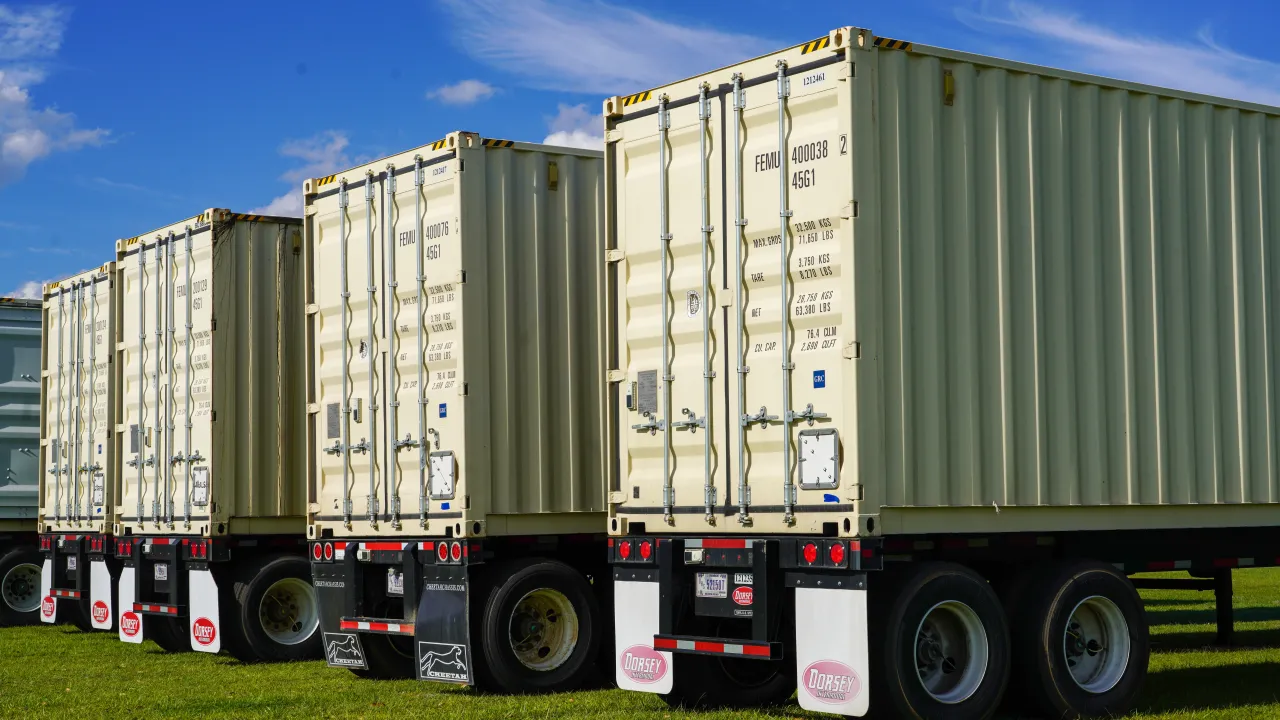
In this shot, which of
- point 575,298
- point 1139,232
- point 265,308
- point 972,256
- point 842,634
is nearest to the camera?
point 842,634

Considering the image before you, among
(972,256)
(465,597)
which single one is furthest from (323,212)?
(972,256)

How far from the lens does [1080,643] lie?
10.8m

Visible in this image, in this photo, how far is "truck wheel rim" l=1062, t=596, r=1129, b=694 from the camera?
1073cm

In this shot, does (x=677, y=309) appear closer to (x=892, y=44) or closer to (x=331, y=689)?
(x=892, y=44)

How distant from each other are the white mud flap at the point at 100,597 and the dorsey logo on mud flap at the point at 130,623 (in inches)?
23.4

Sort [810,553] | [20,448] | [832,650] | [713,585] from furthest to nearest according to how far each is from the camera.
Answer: [20,448] < [713,585] < [810,553] < [832,650]

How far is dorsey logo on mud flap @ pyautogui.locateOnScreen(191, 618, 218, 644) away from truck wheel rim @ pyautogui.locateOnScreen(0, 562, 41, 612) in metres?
6.39

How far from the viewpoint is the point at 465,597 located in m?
12.6

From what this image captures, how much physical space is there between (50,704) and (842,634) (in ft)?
22.0

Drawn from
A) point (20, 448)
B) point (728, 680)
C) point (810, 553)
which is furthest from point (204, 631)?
point (810, 553)

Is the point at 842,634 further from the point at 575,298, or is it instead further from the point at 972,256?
the point at 575,298

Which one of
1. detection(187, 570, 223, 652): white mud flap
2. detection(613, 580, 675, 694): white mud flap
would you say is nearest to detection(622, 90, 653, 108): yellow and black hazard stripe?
detection(613, 580, 675, 694): white mud flap

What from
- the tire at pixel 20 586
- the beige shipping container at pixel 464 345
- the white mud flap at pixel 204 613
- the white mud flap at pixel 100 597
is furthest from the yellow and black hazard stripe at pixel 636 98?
the tire at pixel 20 586

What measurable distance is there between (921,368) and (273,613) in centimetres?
855
